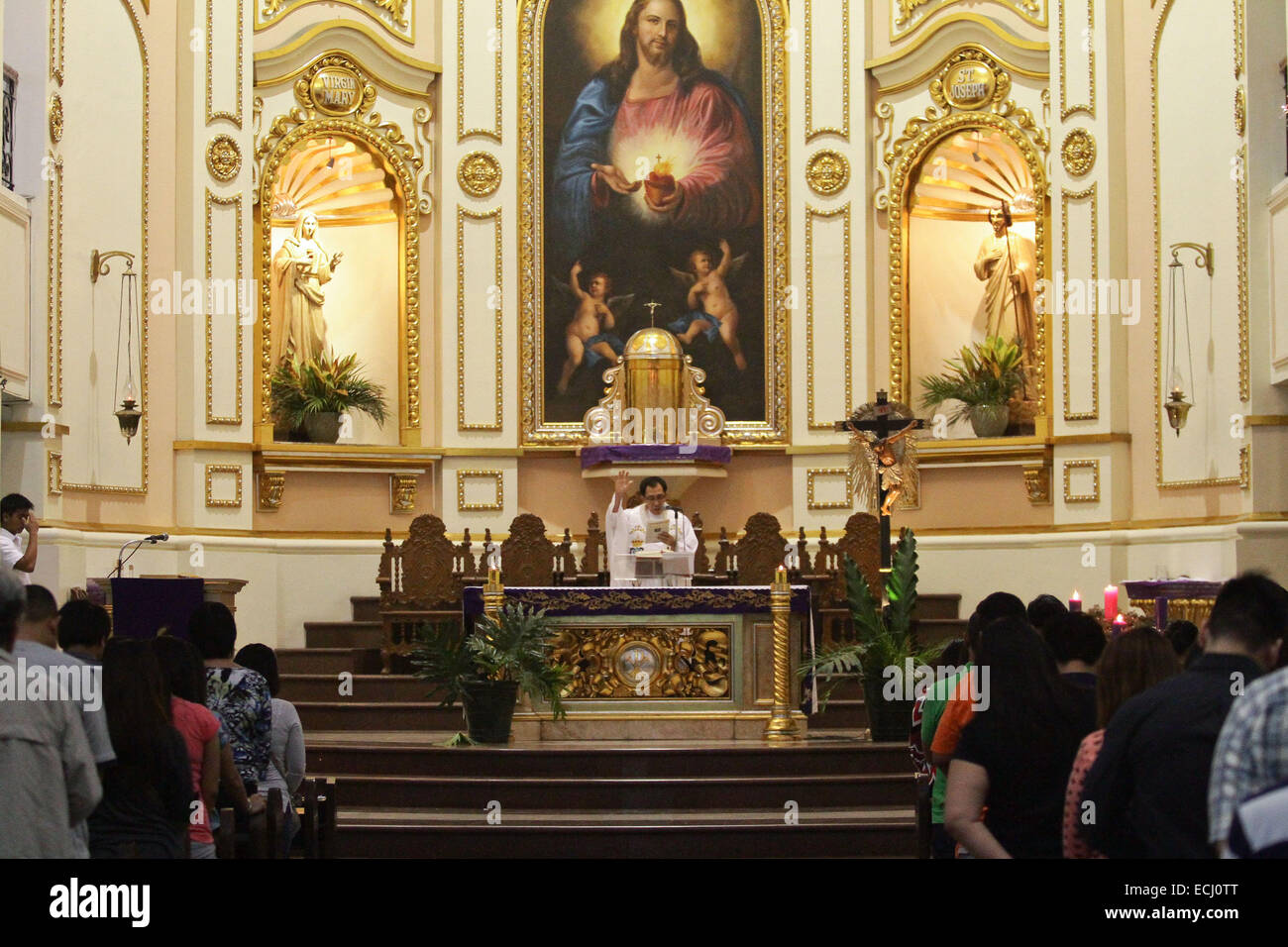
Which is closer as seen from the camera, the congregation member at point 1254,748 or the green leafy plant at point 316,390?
the congregation member at point 1254,748

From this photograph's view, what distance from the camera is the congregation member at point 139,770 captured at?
5539 mm

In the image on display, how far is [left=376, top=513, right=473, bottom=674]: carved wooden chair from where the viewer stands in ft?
48.2

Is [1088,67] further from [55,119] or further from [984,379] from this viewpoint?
[55,119]

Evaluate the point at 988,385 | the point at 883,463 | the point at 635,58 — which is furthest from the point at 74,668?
the point at 635,58

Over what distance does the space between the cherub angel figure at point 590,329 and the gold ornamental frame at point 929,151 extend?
269 cm

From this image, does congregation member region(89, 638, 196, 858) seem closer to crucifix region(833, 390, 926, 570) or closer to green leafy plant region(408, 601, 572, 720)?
green leafy plant region(408, 601, 572, 720)

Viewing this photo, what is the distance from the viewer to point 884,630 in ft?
40.6

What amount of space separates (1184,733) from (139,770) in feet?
10.3

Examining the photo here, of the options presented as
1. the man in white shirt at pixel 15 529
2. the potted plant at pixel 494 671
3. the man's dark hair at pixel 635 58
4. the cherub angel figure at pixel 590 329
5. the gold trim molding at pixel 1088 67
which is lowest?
the potted plant at pixel 494 671

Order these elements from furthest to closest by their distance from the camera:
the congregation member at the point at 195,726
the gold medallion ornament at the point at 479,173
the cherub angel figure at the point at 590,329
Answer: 1. the cherub angel figure at the point at 590,329
2. the gold medallion ornament at the point at 479,173
3. the congregation member at the point at 195,726

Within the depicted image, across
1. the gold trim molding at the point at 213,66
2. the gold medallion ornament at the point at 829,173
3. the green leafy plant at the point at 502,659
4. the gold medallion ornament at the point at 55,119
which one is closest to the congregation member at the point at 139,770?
the green leafy plant at the point at 502,659

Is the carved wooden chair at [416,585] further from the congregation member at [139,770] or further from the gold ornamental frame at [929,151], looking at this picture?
the congregation member at [139,770]

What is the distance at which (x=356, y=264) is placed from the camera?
17.5 m
